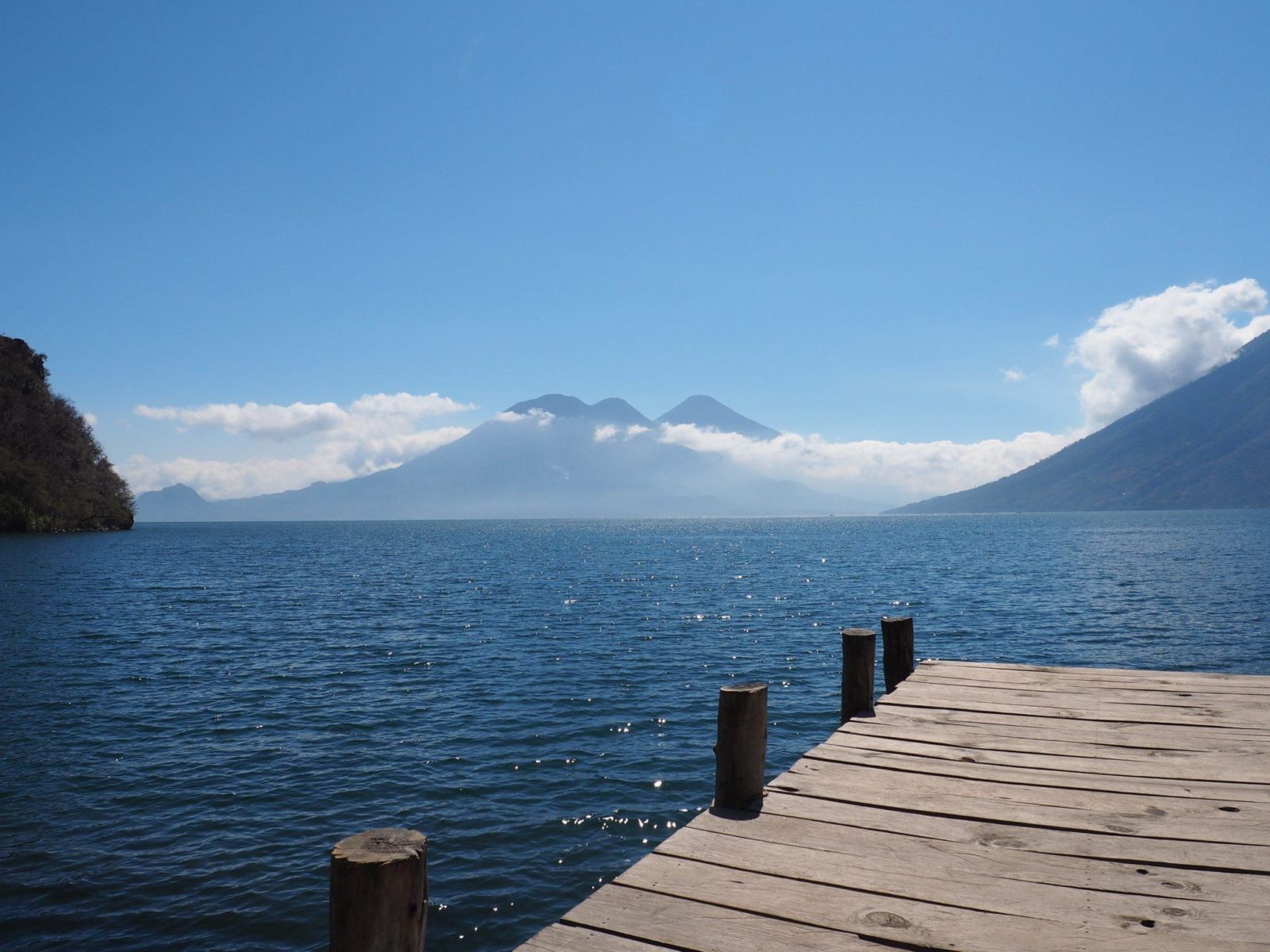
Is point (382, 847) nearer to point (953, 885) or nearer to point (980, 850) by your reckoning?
point (953, 885)

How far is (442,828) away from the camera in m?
10.3

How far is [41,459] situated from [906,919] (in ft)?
396

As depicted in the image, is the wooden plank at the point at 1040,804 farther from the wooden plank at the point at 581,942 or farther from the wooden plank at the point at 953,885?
the wooden plank at the point at 581,942

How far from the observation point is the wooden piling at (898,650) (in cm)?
916

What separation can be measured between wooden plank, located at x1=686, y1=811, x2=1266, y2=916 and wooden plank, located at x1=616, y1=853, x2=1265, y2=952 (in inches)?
10.5

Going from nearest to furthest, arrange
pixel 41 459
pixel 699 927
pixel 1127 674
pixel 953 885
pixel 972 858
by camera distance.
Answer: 1. pixel 699 927
2. pixel 953 885
3. pixel 972 858
4. pixel 1127 674
5. pixel 41 459

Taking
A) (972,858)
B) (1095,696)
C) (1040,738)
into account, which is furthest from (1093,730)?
(972,858)

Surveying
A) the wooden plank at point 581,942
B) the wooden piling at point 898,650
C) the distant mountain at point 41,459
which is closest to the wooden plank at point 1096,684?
the wooden piling at point 898,650

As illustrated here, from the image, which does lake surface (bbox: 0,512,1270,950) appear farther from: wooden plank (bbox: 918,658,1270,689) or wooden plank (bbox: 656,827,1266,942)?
wooden plank (bbox: 656,827,1266,942)

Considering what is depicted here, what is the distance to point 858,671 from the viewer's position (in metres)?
7.53

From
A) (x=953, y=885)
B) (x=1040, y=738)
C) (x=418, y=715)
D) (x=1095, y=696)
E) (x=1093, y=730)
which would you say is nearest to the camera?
(x=953, y=885)

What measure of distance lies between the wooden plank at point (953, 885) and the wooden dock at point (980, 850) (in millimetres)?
10

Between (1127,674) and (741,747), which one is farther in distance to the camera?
(1127,674)

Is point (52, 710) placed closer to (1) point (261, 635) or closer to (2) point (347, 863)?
(1) point (261, 635)
